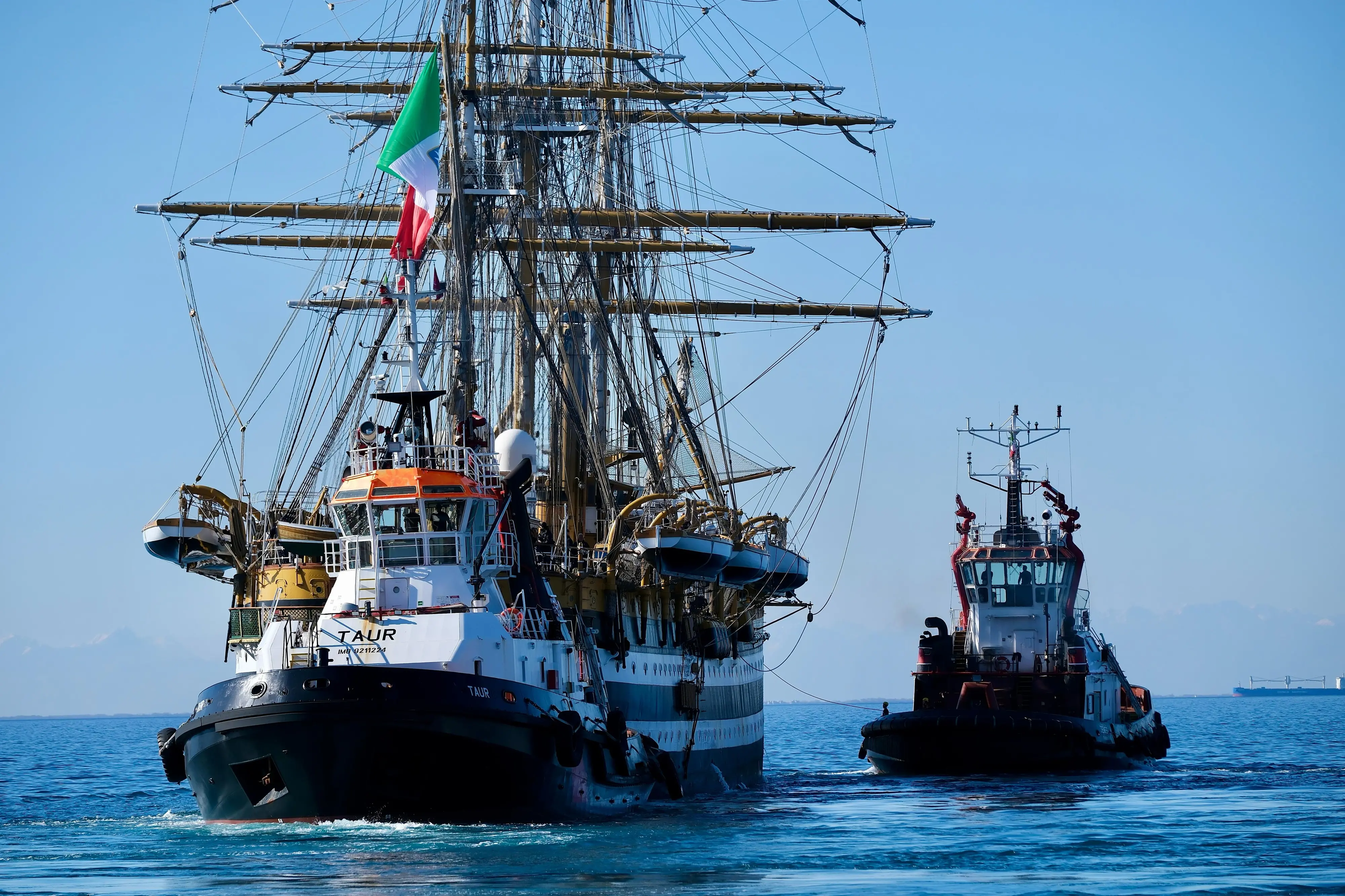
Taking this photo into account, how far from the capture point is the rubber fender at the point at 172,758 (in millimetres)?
50906

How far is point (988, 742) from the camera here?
248ft

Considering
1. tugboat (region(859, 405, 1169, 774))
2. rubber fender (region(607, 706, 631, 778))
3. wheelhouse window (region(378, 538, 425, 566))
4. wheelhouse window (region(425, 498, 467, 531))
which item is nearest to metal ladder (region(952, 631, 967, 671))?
tugboat (region(859, 405, 1169, 774))

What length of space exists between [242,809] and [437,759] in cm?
554

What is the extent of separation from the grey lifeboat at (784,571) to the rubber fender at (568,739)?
2551 centimetres

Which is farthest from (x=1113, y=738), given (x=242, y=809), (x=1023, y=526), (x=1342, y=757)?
(x=242, y=809)

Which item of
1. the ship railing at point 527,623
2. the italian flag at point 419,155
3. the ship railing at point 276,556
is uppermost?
the italian flag at point 419,155

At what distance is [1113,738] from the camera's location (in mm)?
81438

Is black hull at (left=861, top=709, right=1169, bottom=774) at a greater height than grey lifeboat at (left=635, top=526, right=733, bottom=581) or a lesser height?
lesser

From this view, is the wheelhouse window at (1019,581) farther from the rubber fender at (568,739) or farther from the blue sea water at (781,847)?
the rubber fender at (568,739)

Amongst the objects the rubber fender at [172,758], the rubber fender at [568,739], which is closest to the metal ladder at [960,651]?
the rubber fender at [568,739]

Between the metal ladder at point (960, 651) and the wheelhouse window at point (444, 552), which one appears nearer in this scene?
the wheelhouse window at point (444, 552)

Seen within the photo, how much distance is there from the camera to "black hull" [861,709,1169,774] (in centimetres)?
7544

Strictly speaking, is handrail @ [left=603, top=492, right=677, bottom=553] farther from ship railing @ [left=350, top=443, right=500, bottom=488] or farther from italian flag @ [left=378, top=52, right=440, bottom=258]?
italian flag @ [left=378, top=52, right=440, bottom=258]

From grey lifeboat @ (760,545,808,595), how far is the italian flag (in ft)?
81.2
